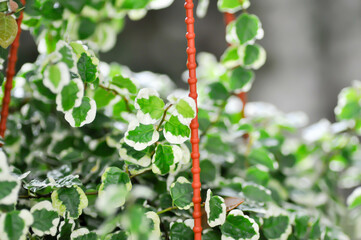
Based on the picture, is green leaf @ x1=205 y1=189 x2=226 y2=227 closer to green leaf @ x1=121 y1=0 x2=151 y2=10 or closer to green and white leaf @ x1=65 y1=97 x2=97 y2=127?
green and white leaf @ x1=65 y1=97 x2=97 y2=127

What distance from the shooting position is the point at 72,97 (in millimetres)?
497

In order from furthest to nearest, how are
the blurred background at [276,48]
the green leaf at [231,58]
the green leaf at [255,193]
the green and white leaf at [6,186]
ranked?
the blurred background at [276,48] → the green leaf at [231,58] → the green leaf at [255,193] → the green and white leaf at [6,186]

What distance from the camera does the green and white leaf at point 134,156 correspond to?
0.53 m

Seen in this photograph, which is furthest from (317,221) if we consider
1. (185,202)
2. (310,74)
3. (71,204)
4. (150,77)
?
(310,74)

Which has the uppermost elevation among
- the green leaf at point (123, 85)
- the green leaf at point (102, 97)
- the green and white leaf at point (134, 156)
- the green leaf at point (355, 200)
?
the green leaf at point (123, 85)

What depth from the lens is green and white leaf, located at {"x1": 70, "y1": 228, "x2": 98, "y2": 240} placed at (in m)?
0.51

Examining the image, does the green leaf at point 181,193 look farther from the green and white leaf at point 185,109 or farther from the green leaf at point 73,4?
the green leaf at point 73,4

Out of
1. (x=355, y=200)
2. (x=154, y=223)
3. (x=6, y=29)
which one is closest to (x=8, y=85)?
(x=6, y=29)

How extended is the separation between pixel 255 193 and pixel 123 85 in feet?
0.94

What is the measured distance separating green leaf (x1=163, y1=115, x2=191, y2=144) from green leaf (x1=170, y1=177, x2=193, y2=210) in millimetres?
73

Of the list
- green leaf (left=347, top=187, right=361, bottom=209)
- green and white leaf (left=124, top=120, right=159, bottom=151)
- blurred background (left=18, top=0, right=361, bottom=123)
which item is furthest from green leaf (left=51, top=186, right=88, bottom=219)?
blurred background (left=18, top=0, right=361, bottom=123)

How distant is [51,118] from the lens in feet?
2.56

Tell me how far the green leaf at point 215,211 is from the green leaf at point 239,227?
17 millimetres

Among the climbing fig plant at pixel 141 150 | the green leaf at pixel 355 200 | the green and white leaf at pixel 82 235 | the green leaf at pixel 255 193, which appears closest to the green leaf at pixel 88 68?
the climbing fig plant at pixel 141 150
